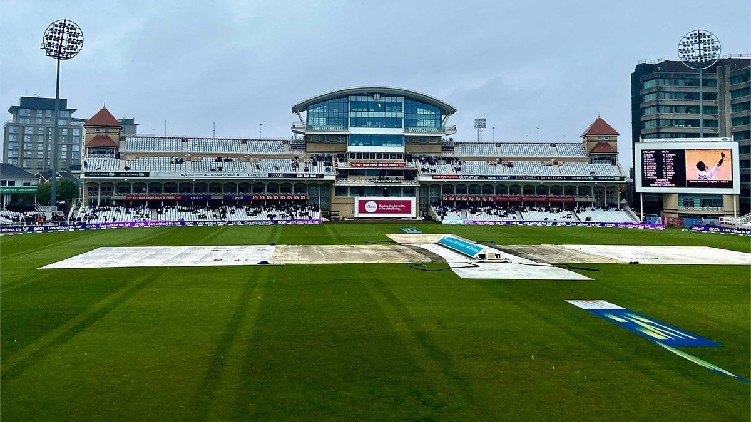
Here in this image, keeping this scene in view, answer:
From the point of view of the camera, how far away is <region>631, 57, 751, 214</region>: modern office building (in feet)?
310

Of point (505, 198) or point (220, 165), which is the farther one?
point (505, 198)

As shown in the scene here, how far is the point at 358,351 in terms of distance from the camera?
520 inches

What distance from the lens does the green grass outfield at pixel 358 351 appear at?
9.76m

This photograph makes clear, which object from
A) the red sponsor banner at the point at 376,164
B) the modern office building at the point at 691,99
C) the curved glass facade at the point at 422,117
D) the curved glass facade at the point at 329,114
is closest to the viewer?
the red sponsor banner at the point at 376,164

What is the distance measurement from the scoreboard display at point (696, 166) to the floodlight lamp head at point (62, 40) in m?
80.4

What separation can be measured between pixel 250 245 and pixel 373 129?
4985cm

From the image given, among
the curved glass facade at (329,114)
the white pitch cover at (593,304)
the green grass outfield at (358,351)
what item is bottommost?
the green grass outfield at (358,351)

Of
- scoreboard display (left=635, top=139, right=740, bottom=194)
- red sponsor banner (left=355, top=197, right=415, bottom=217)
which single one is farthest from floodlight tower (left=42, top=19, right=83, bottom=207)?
scoreboard display (left=635, top=139, right=740, bottom=194)

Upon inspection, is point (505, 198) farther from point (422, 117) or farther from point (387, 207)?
point (387, 207)

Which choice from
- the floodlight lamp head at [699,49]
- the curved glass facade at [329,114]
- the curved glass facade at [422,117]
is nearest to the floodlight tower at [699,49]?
the floodlight lamp head at [699,49]

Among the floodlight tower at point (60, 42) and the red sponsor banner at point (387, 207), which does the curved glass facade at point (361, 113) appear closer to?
the red sponsor banner at point (387, 207)

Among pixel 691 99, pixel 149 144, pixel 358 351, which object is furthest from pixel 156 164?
pixel 691 99

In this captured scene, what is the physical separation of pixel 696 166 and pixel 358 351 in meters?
73.5

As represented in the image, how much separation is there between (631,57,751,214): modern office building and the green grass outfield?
86634 mm
